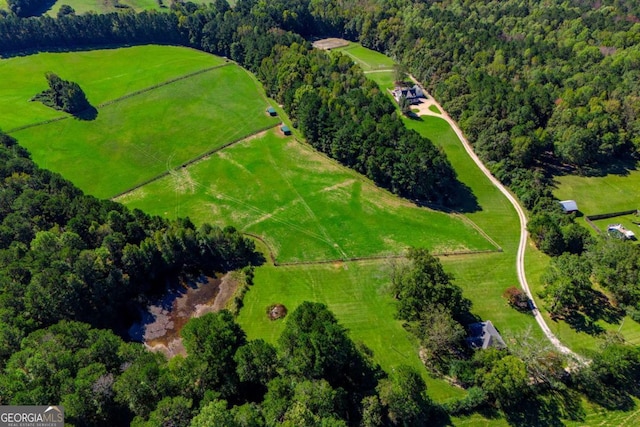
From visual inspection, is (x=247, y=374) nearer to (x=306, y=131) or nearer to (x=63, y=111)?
(x=306, y=131)

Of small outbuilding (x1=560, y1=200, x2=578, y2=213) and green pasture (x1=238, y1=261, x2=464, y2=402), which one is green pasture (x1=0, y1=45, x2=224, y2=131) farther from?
small outbuilding (x1=560, y1=200, x2=578, y2=213)

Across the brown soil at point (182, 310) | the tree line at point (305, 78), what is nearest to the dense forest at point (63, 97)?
the tree line at point (305, 78)

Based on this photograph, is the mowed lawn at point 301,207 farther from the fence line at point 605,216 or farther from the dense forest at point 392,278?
the fence line at point 605,216

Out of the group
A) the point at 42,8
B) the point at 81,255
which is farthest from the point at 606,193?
the point at 42,8

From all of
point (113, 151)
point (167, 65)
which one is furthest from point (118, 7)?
point (113, 151)

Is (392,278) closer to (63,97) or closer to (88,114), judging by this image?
(88,114)
